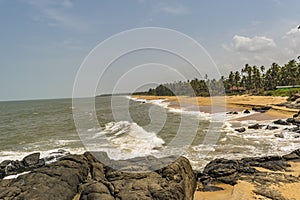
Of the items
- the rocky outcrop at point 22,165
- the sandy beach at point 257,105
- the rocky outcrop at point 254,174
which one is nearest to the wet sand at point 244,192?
the rocky outcrop at point 254,174

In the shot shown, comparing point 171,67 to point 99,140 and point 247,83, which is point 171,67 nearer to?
point 99,140

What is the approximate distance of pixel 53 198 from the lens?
791 centimetres

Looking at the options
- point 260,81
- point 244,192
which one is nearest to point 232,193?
point 244,192

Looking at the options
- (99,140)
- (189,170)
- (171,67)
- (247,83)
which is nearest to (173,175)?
(189,170)

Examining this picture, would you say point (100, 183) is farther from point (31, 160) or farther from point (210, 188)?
point (31, 160)

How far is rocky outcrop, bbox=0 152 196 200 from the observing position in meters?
7.93

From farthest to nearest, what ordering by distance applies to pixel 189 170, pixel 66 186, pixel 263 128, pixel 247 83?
pixel 247 83 < pixel 263 128 < pixel 189 170 < pixel 66 186

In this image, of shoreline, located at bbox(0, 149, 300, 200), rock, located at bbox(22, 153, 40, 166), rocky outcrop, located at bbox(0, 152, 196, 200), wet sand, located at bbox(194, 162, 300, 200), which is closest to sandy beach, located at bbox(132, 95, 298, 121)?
shoreline, located at bbox(0, 149, 300, 200)

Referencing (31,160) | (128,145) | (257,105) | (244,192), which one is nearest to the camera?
(244,192)

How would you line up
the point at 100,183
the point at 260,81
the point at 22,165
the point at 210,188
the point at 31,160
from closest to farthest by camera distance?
the point at 100,183 → the point at 210,188 → the point at 22,165 → the point at 31,160 → the point at 260,81

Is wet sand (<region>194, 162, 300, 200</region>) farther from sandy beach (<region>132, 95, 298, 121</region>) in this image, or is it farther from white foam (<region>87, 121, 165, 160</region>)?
sandy beach (<region>132, 95, 298, 121</region>)

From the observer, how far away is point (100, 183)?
8.50 meters

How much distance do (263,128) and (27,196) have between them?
25506mm

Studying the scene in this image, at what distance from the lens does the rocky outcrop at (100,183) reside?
7.93m
